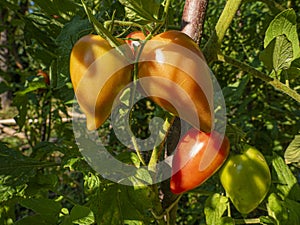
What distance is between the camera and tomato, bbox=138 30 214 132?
1.22 feet

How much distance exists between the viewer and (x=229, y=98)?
77 cm

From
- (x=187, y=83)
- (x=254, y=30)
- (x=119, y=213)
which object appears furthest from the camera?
(x=254, y=30)

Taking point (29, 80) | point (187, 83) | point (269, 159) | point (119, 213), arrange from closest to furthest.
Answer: point (187, 83)
point (119, 213)
point (269, 159)
point (29, 80)

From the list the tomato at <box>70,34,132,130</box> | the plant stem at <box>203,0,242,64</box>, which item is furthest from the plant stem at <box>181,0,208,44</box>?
the tomato at <box>70,34,132,130</box>

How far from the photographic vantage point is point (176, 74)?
372 mm

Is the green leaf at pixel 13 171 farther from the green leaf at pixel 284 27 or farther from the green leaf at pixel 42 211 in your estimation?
the green leaf at pixel 284 27

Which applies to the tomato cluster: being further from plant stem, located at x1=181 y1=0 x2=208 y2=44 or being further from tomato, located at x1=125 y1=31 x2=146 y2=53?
plant stem, located at x1=181 y1=0 x2=208 y2=44

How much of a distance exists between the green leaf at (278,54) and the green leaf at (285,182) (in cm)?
19

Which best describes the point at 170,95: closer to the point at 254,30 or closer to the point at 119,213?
the point at 119,213

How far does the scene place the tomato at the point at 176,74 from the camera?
371 millimetres

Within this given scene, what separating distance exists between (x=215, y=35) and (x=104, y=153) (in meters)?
0.20

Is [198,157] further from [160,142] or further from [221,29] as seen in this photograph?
[221,29]

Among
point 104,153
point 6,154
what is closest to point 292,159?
point 104,153

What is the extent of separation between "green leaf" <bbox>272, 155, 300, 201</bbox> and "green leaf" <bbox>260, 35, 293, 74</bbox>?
19 centimetres
